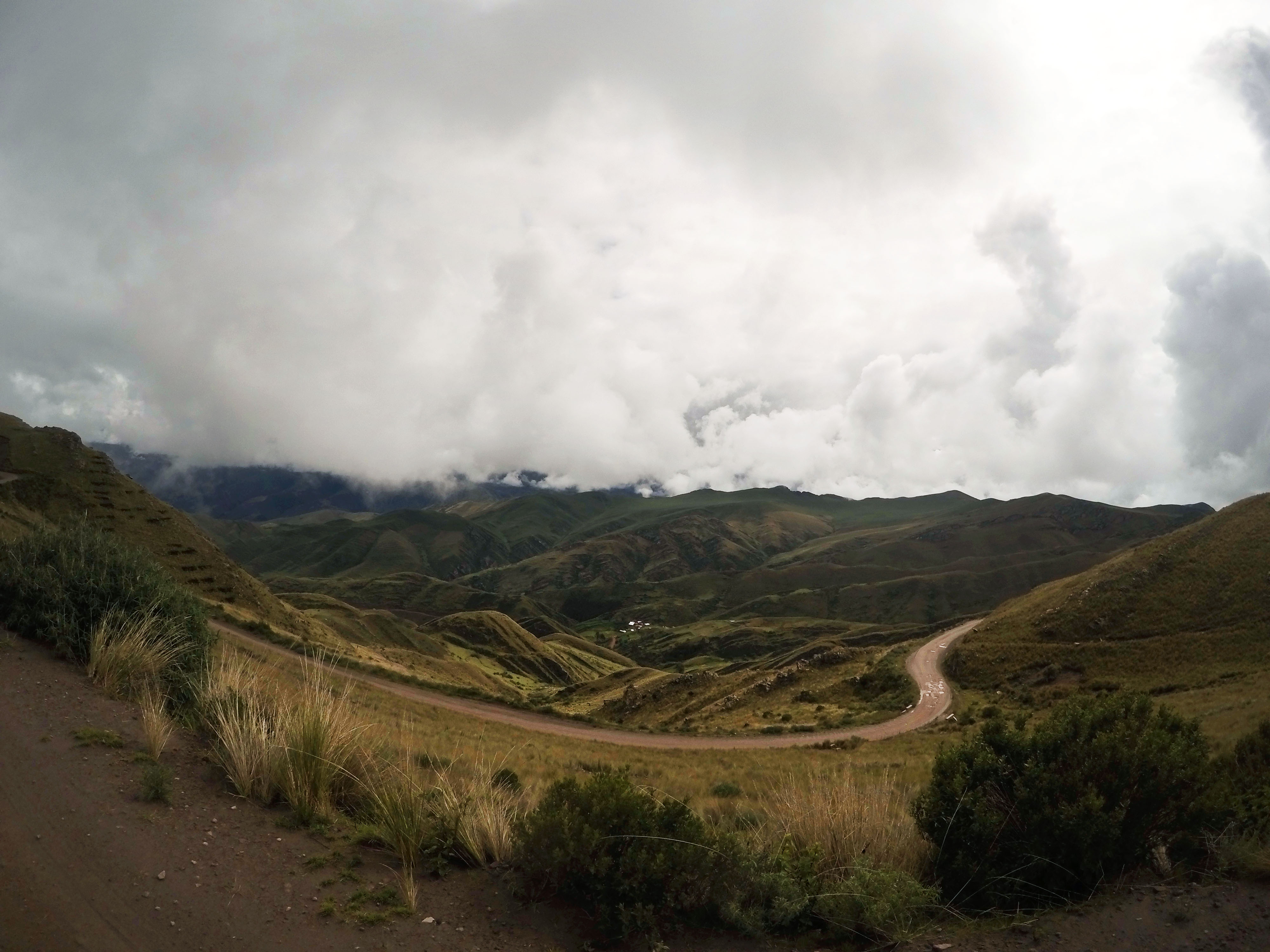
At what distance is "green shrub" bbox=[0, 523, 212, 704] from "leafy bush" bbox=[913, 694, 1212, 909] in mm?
9341

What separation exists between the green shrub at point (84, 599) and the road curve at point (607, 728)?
72.3 feet

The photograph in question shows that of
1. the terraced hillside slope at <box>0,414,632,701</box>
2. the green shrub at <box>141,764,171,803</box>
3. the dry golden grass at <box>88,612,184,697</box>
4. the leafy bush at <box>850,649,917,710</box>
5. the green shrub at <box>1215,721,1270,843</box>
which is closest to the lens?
the green shrub at <box>141,764,171,803</box>

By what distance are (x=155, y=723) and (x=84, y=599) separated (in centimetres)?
387

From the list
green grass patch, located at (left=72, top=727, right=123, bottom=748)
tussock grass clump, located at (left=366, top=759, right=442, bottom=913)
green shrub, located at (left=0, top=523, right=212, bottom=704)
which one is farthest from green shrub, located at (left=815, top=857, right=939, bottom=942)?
green shrub, located at (left=0, top=523, right=212, bottom=704)

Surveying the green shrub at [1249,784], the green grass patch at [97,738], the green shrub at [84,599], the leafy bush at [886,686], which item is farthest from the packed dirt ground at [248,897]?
the leafy bush at [886,686]

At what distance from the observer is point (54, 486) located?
70.3 meters

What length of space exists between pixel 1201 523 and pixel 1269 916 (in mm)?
86091

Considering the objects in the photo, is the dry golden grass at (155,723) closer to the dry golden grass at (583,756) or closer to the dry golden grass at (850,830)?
the dry golden grass at (583,756)

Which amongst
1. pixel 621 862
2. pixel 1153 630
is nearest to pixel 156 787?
pixel 621 862

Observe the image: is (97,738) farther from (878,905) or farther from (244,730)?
(878,905)

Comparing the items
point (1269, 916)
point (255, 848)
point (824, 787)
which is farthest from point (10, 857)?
point (1269, 916)

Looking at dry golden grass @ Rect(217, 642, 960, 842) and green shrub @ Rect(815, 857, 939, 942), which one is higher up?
green shrub @ Rect(815, 857, 939, 942)

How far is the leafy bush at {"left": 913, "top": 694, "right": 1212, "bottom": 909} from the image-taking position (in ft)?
19.7

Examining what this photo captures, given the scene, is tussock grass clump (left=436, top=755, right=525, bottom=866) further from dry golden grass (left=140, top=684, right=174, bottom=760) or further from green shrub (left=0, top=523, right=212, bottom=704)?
green shrub (left=0, top=523, right=212, bottom=704)
